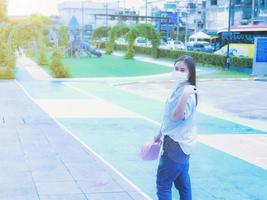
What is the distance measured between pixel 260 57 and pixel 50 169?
74.9 ft

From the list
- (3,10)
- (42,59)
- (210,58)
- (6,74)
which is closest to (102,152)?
(6,74)

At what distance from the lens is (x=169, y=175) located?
4.85 metres

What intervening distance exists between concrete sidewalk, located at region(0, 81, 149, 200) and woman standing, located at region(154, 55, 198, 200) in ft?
4.96

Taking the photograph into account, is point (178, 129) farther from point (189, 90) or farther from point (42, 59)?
point (42, 59)

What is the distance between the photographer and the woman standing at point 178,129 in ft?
15.6

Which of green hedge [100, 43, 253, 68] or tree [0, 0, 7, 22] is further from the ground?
tree [0, 0, 7, 22]

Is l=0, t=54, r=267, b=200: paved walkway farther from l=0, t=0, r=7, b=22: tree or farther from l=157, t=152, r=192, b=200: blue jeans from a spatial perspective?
l=0, t=0, r=7, b=22: tree

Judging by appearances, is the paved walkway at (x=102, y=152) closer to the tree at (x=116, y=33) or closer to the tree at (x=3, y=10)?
the tree at (x=3, y=10)

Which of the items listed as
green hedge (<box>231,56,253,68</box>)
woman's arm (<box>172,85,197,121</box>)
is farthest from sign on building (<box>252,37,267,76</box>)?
woman's arm (<box>172,85,197,121</box>)

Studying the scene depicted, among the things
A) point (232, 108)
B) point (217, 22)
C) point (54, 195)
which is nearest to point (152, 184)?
point (54, 195)

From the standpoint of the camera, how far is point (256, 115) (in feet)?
48.9

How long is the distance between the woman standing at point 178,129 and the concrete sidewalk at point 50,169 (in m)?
1.51

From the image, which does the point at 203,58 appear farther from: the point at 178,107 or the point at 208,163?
the point at 178,107

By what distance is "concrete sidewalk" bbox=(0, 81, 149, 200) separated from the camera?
21.0 ft
